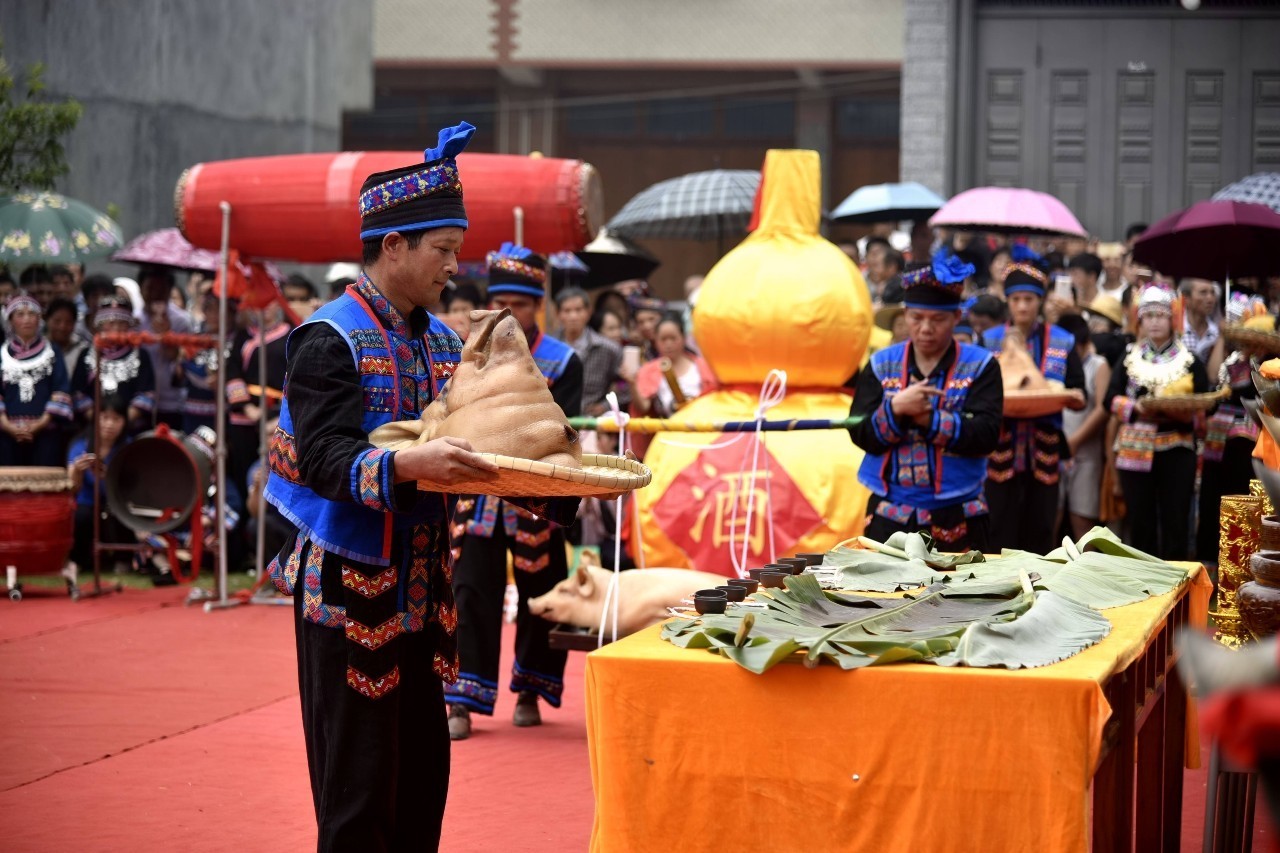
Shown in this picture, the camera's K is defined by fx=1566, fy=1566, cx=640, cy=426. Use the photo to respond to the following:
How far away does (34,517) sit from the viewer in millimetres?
8656

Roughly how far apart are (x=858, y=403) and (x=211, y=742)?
2632 millimetres

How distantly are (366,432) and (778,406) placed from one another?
13.1ft

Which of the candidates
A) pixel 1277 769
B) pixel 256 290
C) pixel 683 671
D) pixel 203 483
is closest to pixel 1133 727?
pixel 683 671

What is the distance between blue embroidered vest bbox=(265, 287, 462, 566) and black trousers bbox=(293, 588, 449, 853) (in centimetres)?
17

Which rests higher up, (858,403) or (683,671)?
(858,403)

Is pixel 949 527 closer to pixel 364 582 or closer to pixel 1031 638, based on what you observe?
pixel 1031 638

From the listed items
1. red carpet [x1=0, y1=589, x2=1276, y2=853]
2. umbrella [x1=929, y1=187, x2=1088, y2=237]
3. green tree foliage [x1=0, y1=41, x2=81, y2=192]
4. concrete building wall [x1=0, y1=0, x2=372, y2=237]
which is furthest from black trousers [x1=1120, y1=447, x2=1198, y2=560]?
concrete building wall [x1=0, y1=0, x2=372, y2=237]

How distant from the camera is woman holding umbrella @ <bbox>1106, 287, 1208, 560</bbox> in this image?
8133 mm

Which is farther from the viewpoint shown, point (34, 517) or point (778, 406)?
point (34, 517)

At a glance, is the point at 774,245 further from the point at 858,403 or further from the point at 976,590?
the point at 976,590

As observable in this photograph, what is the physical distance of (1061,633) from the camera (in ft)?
9.47

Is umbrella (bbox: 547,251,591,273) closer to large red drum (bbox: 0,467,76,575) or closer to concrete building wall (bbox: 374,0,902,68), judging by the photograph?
large red drum (bbox: 0,467,76,575)

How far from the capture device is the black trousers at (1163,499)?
8189mm

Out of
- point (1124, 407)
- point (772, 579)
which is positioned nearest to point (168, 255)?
point (1124, 407)
